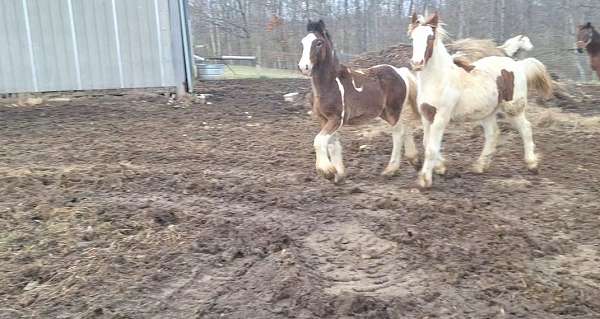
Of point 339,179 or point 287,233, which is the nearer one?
point 287,233

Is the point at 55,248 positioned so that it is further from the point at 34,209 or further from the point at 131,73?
the point at 131,73

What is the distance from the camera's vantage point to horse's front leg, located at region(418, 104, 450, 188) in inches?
206

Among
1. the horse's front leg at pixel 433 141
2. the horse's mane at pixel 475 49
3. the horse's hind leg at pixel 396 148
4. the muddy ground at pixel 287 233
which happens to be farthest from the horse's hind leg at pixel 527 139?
the horse's mane at pixel 475 49

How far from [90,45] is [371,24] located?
10.5 m

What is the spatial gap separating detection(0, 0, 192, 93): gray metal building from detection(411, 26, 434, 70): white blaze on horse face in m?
8.57

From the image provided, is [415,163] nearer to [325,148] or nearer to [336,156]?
[336,156]

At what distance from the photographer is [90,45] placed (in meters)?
12.3

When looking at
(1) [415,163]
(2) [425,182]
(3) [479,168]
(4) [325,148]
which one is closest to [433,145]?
(2) [425,182]

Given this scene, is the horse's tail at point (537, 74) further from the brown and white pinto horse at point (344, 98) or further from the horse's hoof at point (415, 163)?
the horse's hoof at point (415, 163)

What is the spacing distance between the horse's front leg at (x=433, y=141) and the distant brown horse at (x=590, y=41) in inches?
319

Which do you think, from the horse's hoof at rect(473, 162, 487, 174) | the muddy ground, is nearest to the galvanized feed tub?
the muddy ground

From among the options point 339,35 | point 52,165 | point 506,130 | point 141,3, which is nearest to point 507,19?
point 339,35

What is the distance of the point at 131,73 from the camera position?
12.5 metres

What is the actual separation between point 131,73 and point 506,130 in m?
9.10
